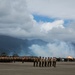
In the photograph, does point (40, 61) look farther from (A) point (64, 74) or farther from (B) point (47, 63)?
(A) point (64, 74)

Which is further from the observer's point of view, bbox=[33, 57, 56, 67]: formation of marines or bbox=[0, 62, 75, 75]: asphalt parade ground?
bbox=[33, 57, 56, 67]: formation of marines

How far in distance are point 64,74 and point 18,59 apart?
→ 279 ft

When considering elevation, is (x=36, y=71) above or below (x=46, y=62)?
below

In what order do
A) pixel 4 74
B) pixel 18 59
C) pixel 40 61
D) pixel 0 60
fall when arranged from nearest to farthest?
pixel 4 74 → pixel 40 61 → pixel 0 60 → pixel 18 59

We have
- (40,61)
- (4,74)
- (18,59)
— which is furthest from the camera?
Result: (18,59)

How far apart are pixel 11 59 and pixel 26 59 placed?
10724 mm

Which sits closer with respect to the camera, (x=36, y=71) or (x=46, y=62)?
(x=36, y=71)

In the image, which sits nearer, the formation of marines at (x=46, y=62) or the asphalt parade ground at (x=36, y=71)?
the asphalt parade ground at (x=36, y=71)

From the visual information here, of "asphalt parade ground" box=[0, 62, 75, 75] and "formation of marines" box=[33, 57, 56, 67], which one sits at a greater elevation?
"formation of marines" box=[33, 57, 56, 67]

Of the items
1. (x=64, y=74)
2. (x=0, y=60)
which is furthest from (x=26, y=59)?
(x=64, y=74)

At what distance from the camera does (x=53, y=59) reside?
75.1 meters

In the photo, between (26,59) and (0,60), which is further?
(26,59)

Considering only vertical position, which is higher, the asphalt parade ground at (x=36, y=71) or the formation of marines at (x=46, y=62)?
the formation of marines at (x=46, y=62)

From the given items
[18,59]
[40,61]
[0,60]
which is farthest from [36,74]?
[18,59]
